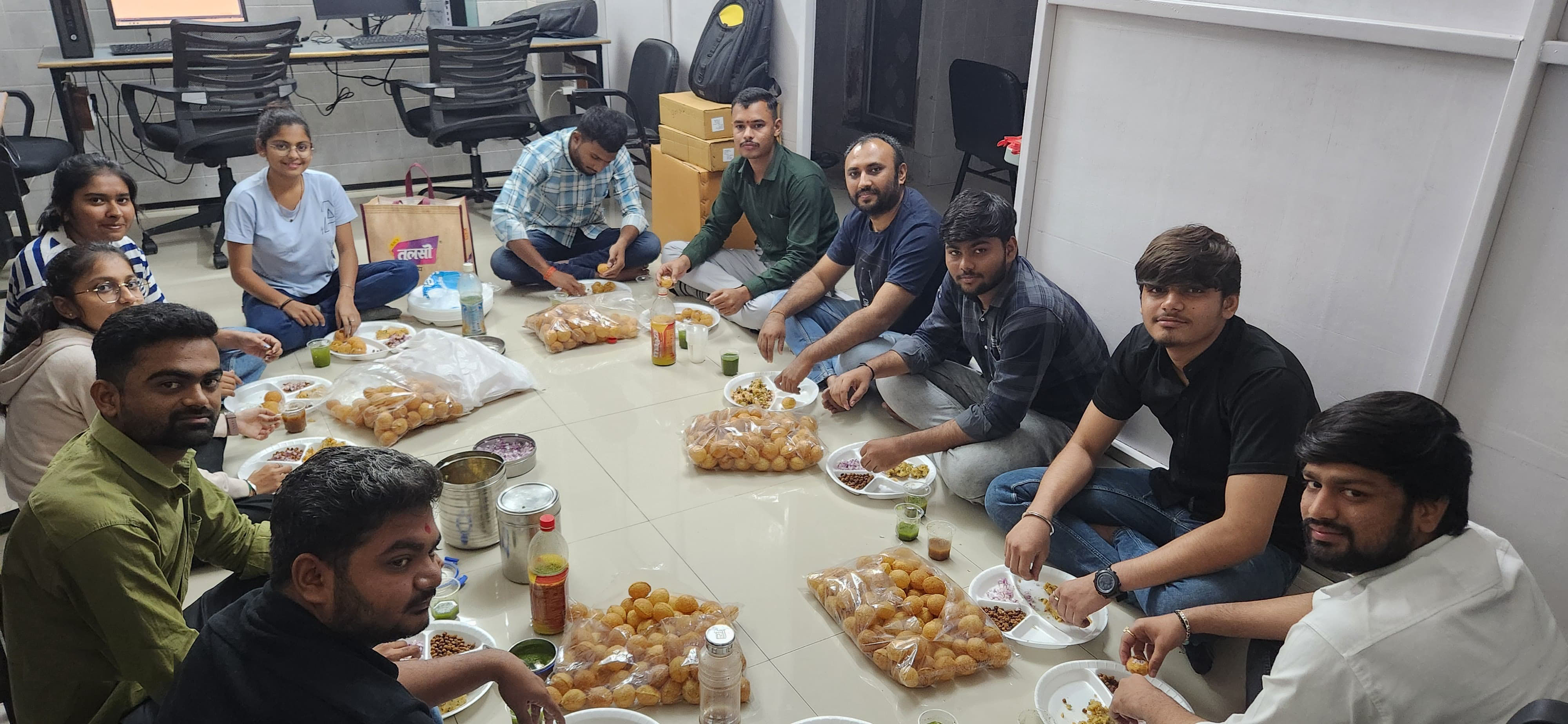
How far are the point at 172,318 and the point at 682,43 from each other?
476 centimetres

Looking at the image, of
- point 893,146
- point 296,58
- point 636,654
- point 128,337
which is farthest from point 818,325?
point 296,58

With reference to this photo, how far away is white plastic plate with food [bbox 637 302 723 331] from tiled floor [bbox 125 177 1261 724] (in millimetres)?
84

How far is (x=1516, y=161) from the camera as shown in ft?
7.74

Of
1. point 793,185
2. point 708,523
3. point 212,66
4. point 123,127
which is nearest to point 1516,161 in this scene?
point 708,523

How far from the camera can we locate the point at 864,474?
10.9ft

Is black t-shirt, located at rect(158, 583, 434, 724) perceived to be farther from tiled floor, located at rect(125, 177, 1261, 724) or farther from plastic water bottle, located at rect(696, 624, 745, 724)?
tiled floor, located at rect(125, 177, 1261, 724)

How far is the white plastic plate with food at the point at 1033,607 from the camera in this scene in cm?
259

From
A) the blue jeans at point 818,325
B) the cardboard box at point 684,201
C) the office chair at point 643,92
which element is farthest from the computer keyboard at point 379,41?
the blue jeans at point 818,325

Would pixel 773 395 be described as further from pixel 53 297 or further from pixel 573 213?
pixel 53 297

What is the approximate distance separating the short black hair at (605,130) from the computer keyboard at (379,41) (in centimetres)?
208

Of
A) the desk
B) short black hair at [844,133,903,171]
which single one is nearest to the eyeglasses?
short black hair at [844,133,903,171]

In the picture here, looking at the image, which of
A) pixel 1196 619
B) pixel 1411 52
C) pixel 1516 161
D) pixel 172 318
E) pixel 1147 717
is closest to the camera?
pixel 172 318

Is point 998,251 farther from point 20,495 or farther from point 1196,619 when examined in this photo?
point 20,495

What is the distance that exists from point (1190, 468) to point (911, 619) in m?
0.84
